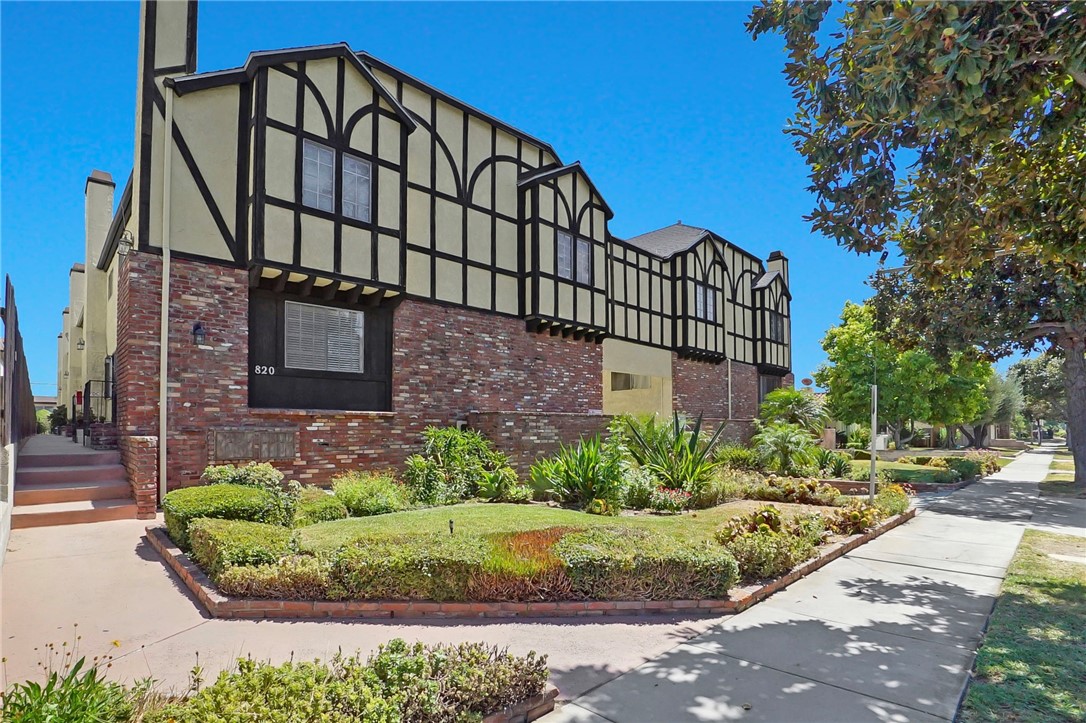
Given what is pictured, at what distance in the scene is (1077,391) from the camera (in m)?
16.2

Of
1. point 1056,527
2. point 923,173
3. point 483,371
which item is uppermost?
point 923,173

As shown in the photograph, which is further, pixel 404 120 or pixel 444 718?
pixel 404 120

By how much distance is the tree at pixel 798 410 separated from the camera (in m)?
21.5

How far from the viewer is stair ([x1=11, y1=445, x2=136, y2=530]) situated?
8539 millimetres

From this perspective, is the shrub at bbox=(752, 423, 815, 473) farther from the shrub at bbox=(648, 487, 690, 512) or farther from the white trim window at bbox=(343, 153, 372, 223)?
the white trim window at bbox=(343, 153, 372, 223)

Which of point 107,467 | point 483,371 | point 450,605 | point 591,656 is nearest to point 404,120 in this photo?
point 483,371

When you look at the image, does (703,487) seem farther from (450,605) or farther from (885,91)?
(885,91)

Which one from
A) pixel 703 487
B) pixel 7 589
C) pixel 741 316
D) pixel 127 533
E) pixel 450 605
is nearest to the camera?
pixel 450 605

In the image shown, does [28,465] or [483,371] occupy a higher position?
[483,371]

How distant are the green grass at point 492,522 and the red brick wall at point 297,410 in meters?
2.89

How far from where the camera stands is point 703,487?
38.5 ft

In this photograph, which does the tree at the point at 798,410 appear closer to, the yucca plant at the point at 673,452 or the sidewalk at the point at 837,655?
the yucca plant at the point at 673,452

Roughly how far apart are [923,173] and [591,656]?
5505 millimetres

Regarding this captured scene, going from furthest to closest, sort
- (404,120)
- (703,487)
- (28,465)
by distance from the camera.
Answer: (404,120) → (703,487) → (28,465)
